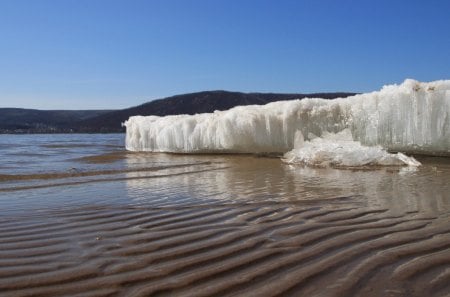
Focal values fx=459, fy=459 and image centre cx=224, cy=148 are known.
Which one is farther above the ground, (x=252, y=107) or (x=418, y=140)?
(x=252, y=107)

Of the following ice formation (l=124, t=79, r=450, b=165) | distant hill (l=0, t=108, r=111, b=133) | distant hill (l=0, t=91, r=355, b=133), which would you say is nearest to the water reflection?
ice formation (l=124, t=79, r=450, b=165)

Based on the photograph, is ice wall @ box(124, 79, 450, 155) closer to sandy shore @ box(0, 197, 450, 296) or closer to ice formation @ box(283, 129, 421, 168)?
ice formation @ box(283, 129, 421, 168)

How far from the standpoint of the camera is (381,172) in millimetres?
9141

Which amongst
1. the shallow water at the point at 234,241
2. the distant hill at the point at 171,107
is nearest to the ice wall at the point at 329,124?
the shallow water at the point at 234,241

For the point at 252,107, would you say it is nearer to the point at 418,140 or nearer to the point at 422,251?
the point at 418,140

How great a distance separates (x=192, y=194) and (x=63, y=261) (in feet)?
11.7

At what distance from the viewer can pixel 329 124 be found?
13.8 meters

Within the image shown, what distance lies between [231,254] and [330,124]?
1092cm

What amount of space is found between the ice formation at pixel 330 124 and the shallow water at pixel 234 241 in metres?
4.49

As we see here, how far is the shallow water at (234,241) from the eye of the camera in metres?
2.86

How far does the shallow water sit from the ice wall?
449 centimetres

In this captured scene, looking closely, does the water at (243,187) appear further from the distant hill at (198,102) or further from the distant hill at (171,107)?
the distant hill at (198,102)

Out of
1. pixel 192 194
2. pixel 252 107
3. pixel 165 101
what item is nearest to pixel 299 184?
pixel 192 194

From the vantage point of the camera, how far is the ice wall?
447 inches
